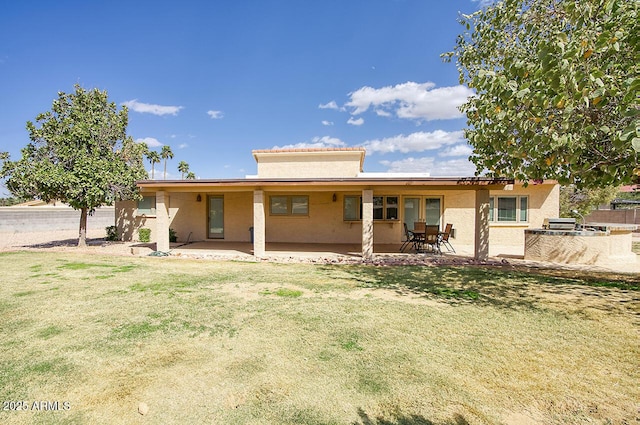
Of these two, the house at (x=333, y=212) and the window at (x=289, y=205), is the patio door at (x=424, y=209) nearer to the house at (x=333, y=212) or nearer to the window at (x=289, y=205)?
the house at (x=333, y=212)

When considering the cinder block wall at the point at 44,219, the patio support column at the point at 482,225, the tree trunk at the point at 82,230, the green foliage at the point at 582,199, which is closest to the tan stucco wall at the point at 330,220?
the tree trunk at the point at 82,230

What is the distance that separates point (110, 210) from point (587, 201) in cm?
3780

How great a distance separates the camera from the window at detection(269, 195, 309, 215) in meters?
15.6

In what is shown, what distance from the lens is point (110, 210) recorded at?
28.9 m

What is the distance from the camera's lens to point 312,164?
57.4ft

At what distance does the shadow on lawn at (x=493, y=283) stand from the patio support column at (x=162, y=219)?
8.04 metres

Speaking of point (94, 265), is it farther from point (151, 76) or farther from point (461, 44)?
point (151, 76)

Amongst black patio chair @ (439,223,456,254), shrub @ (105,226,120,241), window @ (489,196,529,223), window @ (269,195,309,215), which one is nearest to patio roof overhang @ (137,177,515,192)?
black patio chair @ (439,223,456,254)

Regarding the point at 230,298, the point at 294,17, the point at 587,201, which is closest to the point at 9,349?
the point at 230,298

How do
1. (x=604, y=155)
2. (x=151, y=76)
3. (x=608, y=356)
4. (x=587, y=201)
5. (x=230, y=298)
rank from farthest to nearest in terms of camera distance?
(x=151, y=76) → (x=587, y=201) → (x=230, y=298) → (x=604, y=155) → (x=608, y=356)

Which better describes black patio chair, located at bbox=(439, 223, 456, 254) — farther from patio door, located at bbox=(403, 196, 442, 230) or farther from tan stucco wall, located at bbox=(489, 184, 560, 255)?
tan stucco wall, located at bbox=(489, 184, 560, 255)

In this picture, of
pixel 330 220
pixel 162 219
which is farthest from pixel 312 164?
pixel 162 219

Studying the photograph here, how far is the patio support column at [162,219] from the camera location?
12.3 metres

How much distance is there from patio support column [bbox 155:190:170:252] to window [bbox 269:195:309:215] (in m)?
5.08
